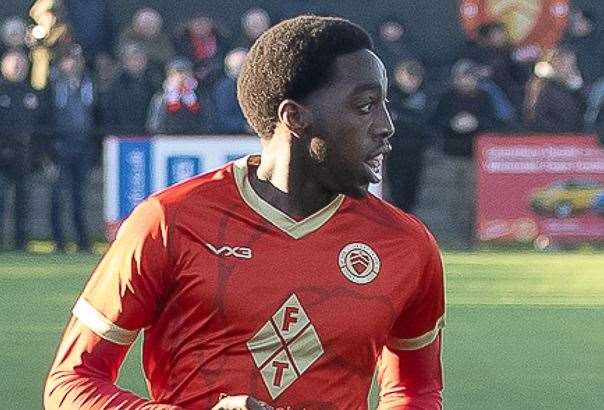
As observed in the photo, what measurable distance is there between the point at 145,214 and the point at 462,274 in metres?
12.0

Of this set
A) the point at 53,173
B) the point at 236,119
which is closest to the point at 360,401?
the point at 236,119

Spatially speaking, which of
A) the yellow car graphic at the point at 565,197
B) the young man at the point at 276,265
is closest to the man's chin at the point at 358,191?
the young man at the point at 276,265

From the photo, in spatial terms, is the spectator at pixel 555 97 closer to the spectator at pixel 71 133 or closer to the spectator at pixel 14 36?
the spectator at pixel 71 133

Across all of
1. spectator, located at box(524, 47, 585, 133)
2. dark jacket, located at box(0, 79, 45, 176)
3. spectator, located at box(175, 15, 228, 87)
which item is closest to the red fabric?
spectator, located at box(175, 15, 228, 87)

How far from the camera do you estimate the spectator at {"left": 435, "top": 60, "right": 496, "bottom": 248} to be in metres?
19.2

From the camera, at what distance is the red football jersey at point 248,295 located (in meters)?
3.94

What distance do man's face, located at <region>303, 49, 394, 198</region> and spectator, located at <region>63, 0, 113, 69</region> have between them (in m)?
16.1

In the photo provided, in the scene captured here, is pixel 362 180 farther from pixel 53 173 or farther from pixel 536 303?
pixel 53 173

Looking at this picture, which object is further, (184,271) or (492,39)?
(492,39)

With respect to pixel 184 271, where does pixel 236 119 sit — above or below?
below

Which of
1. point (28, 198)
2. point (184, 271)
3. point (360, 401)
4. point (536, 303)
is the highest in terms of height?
point (184, 271)

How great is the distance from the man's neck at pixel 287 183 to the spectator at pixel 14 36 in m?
15.2

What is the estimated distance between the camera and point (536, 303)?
13539mm

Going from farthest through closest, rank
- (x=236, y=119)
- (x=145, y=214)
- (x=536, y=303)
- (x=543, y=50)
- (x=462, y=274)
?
(x=543, y=50), (x=236, y=119), (x=462, y=274), (x=536, y=303), (x=145, y=214)
